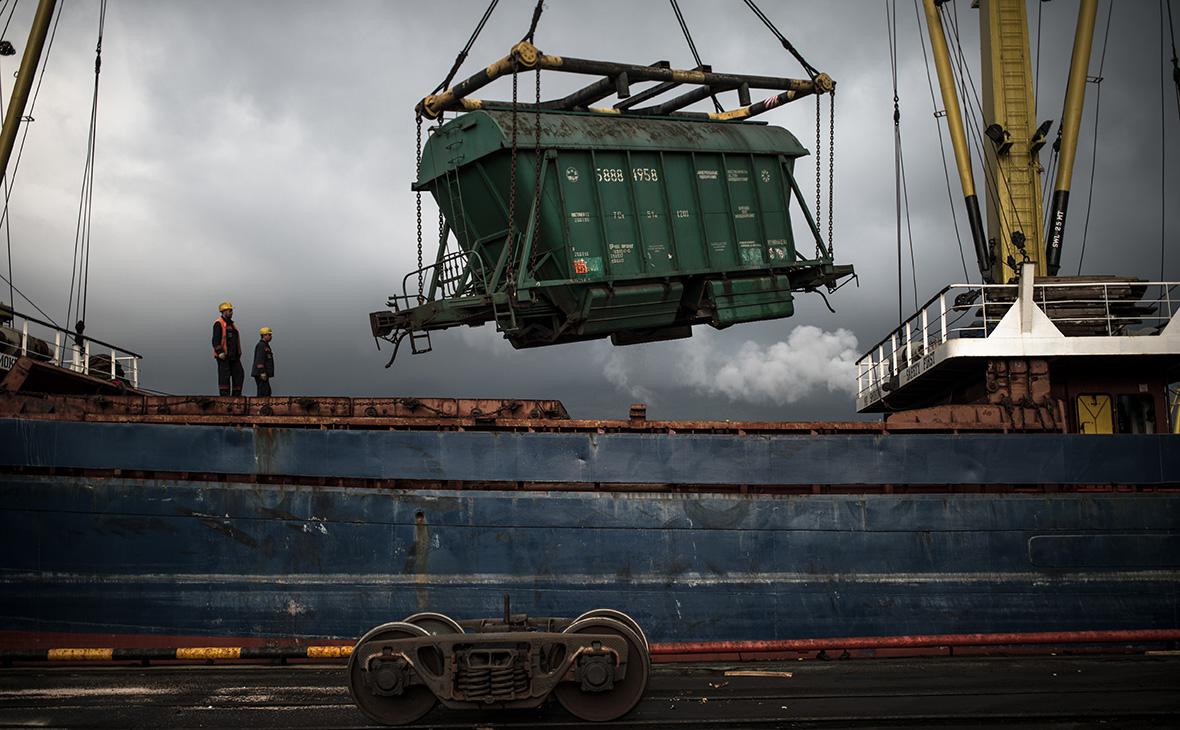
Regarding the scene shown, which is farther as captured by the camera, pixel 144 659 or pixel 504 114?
pixel 504 114

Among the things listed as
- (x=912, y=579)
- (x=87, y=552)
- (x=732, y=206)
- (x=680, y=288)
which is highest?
(x=732, y=206)

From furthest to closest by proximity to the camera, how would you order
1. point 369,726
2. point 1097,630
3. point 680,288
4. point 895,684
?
point 680,288 → point 1097,630 → point 895,684 → point 369,726

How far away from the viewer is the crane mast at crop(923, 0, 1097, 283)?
61.4ft

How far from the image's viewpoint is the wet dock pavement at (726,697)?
324 inches

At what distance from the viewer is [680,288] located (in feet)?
53.1

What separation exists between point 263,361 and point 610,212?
609cm

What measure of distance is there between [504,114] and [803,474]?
23.4 ft

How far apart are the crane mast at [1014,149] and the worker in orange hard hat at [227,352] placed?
1368 centimetres

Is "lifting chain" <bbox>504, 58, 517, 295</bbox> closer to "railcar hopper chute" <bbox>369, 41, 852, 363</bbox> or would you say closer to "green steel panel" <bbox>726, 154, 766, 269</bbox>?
"railcar hopper chute" <bbox>369, 41, 852, 363</bbox>

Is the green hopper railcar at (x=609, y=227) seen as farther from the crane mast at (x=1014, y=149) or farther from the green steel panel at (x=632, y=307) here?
the crane mast at (x=1014, y=149)

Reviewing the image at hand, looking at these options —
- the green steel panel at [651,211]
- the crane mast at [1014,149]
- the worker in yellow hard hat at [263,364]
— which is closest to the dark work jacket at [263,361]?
the worker in yellow hard hat at [263,364]

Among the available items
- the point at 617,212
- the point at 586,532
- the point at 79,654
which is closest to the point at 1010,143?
the point at 617,212

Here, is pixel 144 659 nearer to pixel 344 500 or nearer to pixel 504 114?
pixel 344 500

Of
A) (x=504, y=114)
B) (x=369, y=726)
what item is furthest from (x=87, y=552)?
(x=504, y=114)
